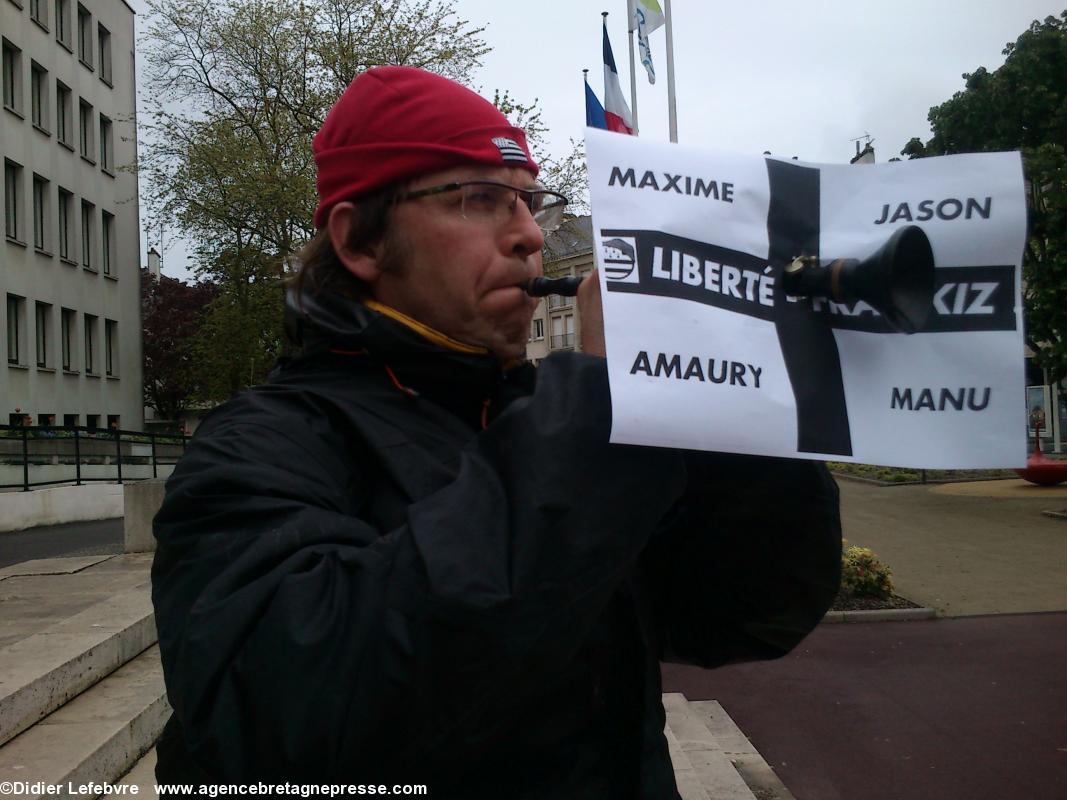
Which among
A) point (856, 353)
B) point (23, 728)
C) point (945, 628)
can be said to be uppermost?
point (856, 353)

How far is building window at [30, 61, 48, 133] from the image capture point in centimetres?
2342

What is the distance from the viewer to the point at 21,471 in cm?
1391

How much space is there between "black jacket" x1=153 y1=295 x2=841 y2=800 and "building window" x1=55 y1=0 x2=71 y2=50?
28.1 metres

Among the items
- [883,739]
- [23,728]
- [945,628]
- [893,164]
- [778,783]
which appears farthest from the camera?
[945,628]

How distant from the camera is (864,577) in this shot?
345 inches

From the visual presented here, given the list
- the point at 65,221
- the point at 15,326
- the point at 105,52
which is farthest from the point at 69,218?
the point at 105,52

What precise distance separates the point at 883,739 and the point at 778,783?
1.07 m

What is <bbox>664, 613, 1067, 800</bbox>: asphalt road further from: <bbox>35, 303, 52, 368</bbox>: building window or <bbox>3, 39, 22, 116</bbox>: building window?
<bbox>3, 39, 22, 116</bbox>: building window

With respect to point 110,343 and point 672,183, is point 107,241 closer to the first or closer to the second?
point 110,343

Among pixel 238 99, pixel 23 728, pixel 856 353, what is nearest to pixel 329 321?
pixel 856 353

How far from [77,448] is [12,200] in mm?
10150

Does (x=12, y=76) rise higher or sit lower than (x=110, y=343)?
higher

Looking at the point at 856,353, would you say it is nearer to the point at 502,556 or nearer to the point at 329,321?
the point at 502,556

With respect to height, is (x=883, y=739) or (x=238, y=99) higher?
(x=238, y=99)
